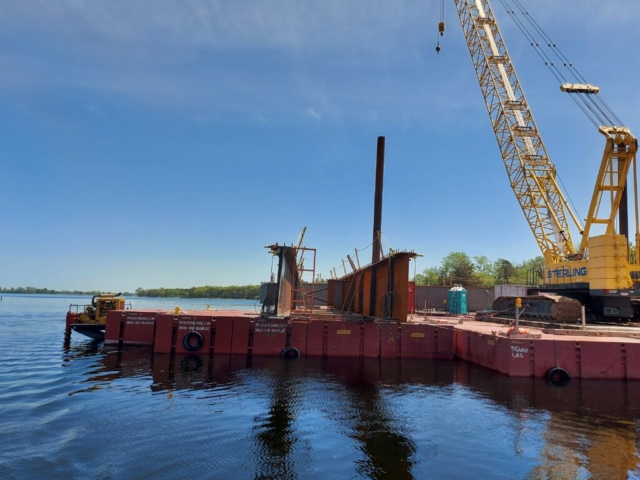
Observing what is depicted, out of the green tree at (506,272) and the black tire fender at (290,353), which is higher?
the green tree at (506,272)

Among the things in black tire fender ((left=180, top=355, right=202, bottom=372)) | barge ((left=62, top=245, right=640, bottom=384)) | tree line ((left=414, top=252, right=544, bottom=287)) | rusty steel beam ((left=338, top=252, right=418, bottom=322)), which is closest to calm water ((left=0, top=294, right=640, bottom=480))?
black tire fender ((left=180, top=355, right=202, bottom=372))

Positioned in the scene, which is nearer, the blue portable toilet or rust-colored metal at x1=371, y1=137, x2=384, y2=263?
rust-colored metal at x1=371, y1=137, x2=384, y2=263

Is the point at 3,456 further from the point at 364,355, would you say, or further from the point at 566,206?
the point at 566,206

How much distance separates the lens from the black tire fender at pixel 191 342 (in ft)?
67.4

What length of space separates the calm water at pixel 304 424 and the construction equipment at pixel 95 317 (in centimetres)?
728

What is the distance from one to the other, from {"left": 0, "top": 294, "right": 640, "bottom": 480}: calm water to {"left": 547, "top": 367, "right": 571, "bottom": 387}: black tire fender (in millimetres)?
450

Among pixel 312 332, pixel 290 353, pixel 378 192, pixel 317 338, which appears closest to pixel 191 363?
pixel 290 353

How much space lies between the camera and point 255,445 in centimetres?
891

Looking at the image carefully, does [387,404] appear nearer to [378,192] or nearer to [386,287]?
[386,287]

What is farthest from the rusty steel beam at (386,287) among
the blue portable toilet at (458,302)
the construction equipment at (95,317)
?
the construction equipment at (95,317)

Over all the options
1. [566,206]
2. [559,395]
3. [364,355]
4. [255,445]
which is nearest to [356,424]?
[255,445]

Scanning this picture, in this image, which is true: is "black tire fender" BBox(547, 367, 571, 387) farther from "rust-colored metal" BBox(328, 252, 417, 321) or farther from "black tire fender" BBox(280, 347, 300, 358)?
"black tire fender" BBox(280, 347, 300, 358)

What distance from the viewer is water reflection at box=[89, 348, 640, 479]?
326 inches

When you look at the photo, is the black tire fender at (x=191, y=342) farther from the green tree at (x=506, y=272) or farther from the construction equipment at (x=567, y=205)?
the green tree at (x=506, y=272)
